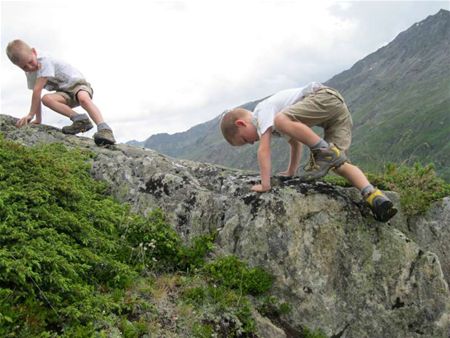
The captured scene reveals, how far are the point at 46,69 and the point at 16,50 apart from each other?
721 millimetres

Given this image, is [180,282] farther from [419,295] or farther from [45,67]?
[45,67]

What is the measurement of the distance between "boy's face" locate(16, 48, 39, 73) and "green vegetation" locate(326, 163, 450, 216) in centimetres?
702

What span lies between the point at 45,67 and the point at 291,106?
19.4ft

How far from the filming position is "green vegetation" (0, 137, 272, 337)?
4.51 metres

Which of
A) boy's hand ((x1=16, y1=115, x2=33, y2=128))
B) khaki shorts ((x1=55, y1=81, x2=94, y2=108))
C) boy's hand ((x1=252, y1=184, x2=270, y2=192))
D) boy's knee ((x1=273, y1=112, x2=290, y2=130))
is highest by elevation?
khaki shorts ((x1=55, y1=81, x2=94, y2=108))

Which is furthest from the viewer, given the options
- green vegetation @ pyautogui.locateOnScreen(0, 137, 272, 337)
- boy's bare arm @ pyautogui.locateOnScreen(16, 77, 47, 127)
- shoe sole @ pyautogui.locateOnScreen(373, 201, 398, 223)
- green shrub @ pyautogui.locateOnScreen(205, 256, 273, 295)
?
boy's bare arm @ pyautogui.locateOnScreen(16, 77, 47, 127)

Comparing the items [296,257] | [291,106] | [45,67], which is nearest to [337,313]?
[296,257]

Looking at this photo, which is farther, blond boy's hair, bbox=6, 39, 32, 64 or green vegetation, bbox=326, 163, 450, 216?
blond boy's hair, bbox=6, 39, 32, 64

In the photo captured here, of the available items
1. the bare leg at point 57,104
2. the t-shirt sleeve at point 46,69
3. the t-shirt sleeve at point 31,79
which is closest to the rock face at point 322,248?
the bare leg at point 57,104

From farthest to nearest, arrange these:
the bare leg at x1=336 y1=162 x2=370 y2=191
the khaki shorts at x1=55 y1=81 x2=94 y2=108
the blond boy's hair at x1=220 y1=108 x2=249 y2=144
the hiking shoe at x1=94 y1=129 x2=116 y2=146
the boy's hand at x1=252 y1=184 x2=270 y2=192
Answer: the khaki shorts at x1=55 y1=81 x2=94 y2=108 < the hiking shoe at x1=94 y1=129 x2=116 y2=146 < the blond boy's hair at x1=220 y1=108 x2=249 y2=144 < the boy's hand at x1=252 y1=184 x2=270 y2=192 < the bare leg at x1=336 y1=162 x2=370 y2=191

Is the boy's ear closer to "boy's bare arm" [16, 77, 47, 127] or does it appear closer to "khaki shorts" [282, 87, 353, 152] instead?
"khaki shorts" [282, 87, 353, 152]

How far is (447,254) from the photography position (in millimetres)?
8242

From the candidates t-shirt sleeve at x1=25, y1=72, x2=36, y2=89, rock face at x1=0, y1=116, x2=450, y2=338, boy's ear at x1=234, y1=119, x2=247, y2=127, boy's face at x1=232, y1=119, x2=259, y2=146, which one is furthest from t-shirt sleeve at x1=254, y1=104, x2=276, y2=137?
t-shirt sleeve at x1=25, y1=72, x2=36, y2=89

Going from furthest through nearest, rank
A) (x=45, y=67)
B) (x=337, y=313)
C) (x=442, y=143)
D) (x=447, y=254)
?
(x=442, y=143) → (x=45, y=67) → (x=447, y=254) → (x=337, y=313)
